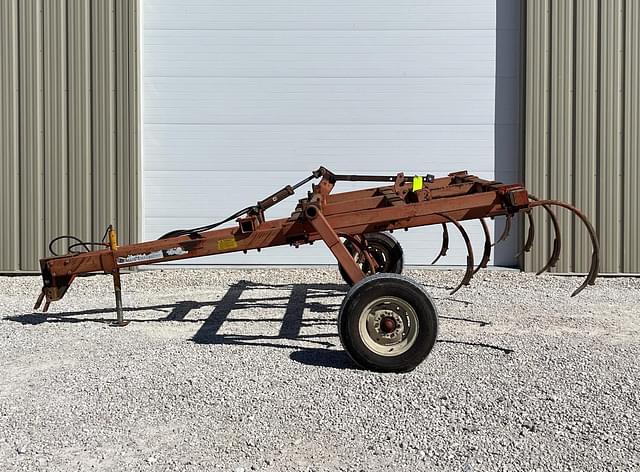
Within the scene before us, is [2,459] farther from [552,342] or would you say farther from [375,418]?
[552,342]

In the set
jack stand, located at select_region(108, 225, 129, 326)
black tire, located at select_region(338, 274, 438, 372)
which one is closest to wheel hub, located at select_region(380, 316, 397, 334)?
black tire, located at select_region(338, 274, 438, 372)

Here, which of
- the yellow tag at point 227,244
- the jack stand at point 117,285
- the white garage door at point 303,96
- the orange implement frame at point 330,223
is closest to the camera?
the orange implement frame at point 330,223

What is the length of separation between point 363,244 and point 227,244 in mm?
1615

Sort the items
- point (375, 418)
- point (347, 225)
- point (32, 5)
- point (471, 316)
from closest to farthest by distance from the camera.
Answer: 1. point (375, 418)
2. point (347, 225)
3. point (471, 316)
4. point (32, 5)

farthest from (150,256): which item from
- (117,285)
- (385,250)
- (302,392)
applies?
(385,250)

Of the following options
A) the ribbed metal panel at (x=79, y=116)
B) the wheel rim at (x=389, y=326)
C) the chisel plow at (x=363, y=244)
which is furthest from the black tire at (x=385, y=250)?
the ribbed metal panel at (x=79, y=116)

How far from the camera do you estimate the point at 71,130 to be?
36.1ft

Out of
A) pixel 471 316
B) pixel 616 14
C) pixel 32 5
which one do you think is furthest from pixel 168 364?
pixel 616 14

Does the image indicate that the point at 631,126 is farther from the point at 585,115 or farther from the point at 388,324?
the point at 388,324

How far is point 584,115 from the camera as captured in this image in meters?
11.0

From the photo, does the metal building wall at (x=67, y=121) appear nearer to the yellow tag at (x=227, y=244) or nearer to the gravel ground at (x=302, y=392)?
the gravel ground at (x=302, y=392)

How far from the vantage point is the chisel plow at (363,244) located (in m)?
5.68

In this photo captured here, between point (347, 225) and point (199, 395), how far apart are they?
75.0 inches

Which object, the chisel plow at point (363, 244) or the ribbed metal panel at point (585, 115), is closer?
the chisel plow at point (363, 244)
